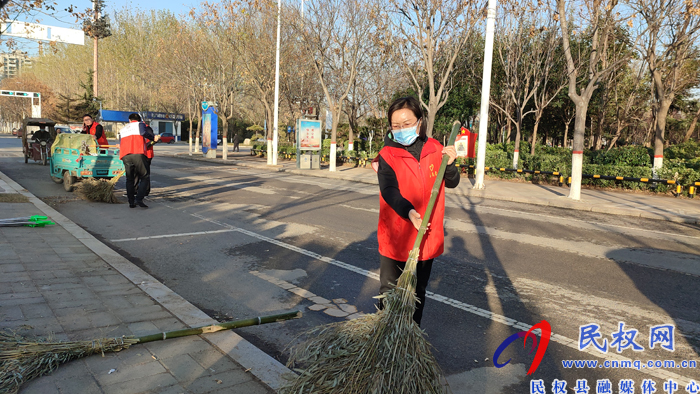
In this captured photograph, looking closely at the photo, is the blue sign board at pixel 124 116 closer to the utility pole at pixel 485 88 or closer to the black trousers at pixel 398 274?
the utility pole at pixel 485 88

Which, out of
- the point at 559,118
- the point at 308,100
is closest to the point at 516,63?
the point at 559,118

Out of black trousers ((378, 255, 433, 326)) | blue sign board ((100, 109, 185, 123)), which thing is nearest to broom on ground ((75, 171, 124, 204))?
black trousers ((378, 255, 433, 326))

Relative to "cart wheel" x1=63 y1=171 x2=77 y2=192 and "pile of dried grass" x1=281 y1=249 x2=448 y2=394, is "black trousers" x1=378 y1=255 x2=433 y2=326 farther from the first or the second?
"cart wheel" x1=63 y1=171 x2=77 y2=192

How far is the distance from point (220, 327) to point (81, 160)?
9811 millimetres

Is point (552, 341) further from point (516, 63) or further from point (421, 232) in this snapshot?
point (516, 63)

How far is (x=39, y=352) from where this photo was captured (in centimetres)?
321

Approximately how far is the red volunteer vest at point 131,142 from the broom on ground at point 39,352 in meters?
7.32

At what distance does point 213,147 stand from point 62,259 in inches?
1014

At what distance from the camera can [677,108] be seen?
3334cm

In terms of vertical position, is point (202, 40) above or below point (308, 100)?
above

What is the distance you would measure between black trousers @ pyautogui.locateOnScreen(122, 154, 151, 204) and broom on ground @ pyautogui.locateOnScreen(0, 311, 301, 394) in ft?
23.7

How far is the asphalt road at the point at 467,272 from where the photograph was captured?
3.88 metres

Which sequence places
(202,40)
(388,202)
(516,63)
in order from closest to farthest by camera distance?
(388,202), (516,63), (202,40)

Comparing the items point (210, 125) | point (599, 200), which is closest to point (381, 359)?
point (599, 200)
